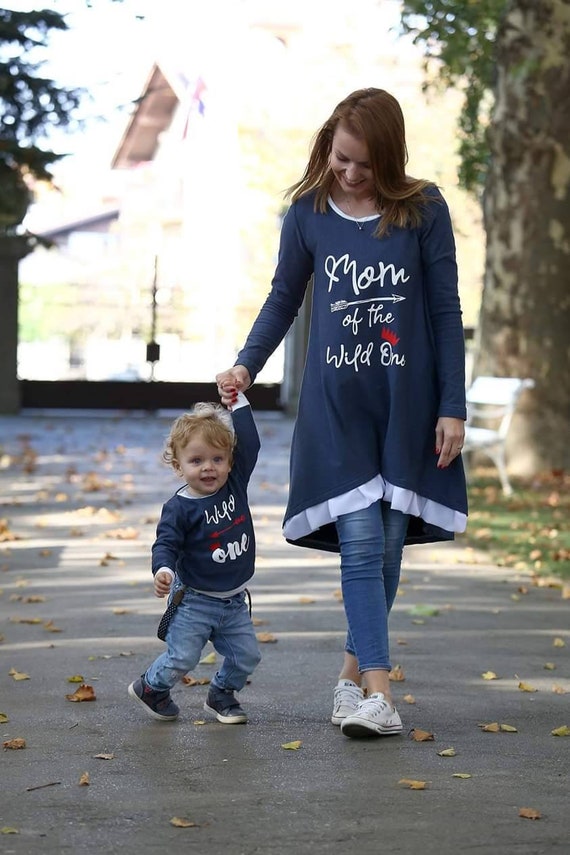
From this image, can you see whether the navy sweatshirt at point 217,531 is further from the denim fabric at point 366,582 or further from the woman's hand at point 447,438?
the woman's hand at point 447,438

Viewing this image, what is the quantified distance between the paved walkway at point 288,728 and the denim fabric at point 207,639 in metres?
0.17

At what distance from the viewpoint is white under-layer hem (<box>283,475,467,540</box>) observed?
14.9 ft

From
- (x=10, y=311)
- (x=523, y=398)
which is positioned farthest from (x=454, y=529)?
(x=10, y=311)

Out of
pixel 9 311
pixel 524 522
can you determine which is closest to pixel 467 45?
pixel 524 522

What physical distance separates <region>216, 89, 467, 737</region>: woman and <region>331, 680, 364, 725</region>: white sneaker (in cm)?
2

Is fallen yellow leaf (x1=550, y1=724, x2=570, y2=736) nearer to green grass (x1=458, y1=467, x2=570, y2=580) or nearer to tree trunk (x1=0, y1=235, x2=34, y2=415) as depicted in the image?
green grass (x1=458, y1=467, x2=570, y2=580)

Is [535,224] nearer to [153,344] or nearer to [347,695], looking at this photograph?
[153,344]

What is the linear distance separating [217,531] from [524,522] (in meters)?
6.83

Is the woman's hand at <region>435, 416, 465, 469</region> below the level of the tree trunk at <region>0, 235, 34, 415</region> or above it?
below

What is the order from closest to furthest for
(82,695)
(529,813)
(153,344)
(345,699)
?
(529,813) → (345,699) → (82,695) → (153,344)

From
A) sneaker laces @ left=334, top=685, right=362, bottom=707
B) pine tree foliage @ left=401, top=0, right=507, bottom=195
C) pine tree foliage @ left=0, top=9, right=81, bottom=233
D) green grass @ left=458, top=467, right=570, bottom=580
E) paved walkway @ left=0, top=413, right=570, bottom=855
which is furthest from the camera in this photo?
pine tree foliage @ left=401, top=0, right=507, bottom=195

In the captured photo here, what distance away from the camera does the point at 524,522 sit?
1108cm

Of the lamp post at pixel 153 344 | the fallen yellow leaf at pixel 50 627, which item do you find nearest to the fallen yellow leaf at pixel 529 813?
the fallen yellow leaf at pixel 50 627

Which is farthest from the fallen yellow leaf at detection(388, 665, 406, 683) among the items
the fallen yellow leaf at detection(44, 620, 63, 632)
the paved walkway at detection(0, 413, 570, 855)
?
the fallen yellow leaf at detection(44, 620, 63, 632)
